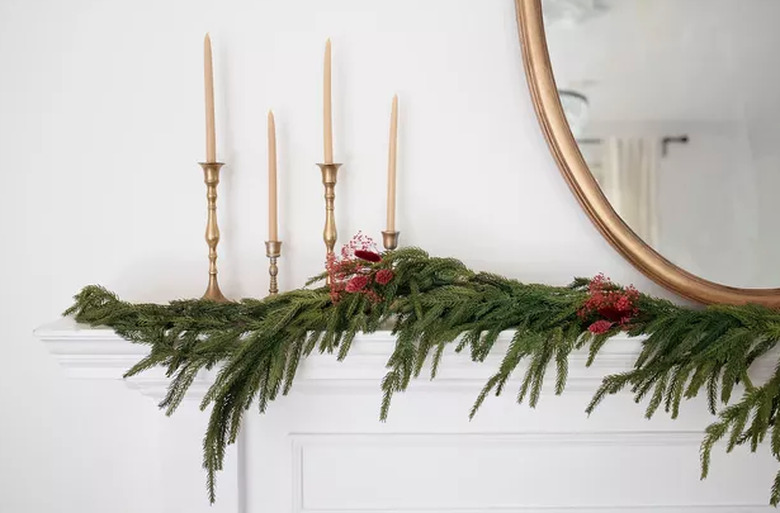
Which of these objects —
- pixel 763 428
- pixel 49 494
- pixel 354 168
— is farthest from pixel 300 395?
pixel 763 428

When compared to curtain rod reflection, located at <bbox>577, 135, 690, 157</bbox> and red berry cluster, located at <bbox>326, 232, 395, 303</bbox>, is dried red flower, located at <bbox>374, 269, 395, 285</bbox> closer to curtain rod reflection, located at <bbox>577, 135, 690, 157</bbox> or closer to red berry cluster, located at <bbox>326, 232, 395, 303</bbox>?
red berry cluster, located at <bbox>326, 232, 395, 303</bbox>

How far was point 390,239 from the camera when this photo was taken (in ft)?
4.03

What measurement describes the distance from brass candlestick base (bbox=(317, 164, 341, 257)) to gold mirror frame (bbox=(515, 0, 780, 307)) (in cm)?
32

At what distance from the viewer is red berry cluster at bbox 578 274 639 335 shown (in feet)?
3.72

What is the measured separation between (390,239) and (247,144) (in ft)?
0.90

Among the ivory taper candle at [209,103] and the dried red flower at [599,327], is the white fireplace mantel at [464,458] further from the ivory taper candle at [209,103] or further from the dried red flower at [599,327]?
the ivory taper candle at [209,103]

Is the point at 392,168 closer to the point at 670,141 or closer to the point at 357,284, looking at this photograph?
the point at 357,284

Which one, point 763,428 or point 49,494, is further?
point 49,494

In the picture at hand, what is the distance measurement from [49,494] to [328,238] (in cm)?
62

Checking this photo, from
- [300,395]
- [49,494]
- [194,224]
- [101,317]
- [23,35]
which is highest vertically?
[23,35]

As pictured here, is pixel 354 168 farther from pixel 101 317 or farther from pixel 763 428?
pixel 763 428

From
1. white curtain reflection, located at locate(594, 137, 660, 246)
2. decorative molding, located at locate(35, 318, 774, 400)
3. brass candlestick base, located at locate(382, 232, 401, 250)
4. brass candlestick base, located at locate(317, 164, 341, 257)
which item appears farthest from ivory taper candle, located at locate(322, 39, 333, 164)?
white curtain reflection, located at locate(594, 137, 660, 246)

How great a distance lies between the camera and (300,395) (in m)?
1.23

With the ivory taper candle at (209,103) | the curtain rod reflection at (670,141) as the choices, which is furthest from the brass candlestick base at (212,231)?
the curtain rod reflection at (670,141)
